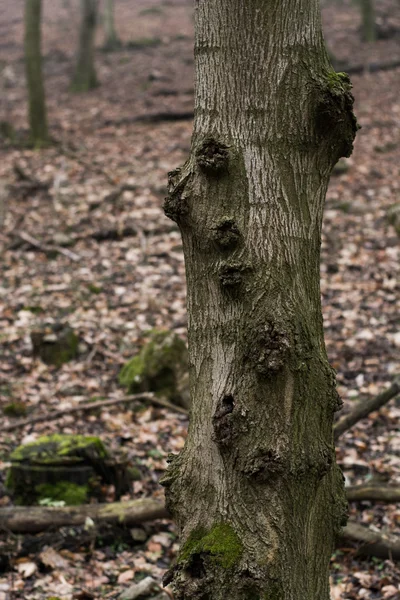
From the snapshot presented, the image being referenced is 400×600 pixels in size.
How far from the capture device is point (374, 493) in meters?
4.45

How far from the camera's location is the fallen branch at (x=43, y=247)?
30.2ft

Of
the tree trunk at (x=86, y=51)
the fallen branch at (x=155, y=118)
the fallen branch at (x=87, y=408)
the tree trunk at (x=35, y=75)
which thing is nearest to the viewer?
the fallen branch at (x=87, y=408)

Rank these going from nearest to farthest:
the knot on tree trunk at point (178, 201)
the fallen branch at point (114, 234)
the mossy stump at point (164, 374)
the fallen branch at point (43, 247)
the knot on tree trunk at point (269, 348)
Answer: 1. the knot on tree trunk at point (269, 348)
2. the knot on tree trunk at point (178, 201)
3. the mossy stump at point (164, 374)
4. the fallen branch at point (43, 247)
5. the fallen branch at point (114, 234)

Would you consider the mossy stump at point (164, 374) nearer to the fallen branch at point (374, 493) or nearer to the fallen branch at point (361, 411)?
the fallen branch at point (361, 411)

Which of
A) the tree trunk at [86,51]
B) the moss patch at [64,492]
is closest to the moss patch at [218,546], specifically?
the moss patch at [64,492]

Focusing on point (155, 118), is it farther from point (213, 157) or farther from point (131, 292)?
point (213, 157)

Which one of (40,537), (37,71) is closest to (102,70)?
(37,71)

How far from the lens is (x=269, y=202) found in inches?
94.3

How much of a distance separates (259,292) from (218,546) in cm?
92

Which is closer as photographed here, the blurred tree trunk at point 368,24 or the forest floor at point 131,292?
the forest floor at point 131,292

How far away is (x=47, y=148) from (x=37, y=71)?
5.46ft

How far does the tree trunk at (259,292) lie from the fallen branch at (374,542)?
70.5 inches

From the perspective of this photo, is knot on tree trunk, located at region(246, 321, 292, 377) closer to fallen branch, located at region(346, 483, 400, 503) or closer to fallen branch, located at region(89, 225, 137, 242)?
fallen branch, located at region(346, 483, 400, 503)

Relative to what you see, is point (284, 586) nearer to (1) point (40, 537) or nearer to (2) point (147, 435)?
(1) point (40, 537)
